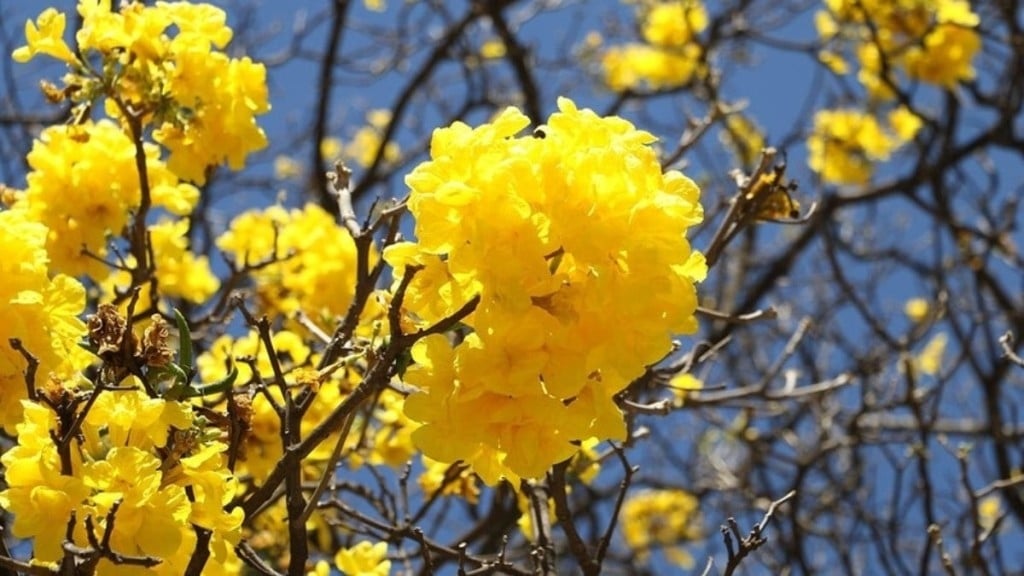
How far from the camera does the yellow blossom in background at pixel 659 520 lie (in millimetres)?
7645

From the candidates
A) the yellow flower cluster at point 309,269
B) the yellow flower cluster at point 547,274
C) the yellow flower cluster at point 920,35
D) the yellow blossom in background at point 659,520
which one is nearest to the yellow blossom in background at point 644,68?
the yellow flower cluster at point 920,35

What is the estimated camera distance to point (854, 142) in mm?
7238

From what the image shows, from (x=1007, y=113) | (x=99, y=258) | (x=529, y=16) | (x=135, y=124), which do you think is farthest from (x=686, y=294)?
(x=529, y=16)

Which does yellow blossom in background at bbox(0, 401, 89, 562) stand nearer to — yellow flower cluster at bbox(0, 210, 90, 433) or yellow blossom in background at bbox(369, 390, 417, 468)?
yellow flower cluster at bbox(0, 210, 90, 433)

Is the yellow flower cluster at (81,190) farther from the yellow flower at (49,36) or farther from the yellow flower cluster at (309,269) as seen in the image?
the yellow flower cluster at (309,269)

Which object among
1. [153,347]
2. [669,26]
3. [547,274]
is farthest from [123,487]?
[669,26]

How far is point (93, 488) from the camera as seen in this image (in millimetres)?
1822

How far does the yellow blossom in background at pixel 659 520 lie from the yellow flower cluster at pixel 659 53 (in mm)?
2550

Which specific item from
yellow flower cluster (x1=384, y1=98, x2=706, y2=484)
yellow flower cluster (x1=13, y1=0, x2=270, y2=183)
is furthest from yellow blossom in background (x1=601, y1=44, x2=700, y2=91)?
yellow flower cluster (x1=384, y1=98, x2=706, y2=484)

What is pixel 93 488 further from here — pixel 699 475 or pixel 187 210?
pixel 699 475

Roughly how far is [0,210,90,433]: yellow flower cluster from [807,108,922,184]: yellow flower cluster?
5.39m

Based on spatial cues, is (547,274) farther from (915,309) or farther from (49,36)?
(915,309)

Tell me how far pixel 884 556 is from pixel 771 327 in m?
3.57

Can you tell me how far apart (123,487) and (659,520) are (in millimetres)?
6404
